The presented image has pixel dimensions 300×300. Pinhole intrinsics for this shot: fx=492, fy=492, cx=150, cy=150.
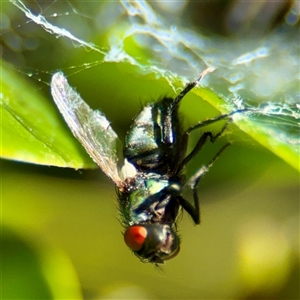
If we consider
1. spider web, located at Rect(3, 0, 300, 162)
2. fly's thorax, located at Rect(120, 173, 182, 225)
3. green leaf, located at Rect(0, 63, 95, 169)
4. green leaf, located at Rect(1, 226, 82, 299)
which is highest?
spider web, located at Rect(3, 0, 300, 162)

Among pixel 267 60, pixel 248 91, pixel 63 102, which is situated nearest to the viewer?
pixel 63 102

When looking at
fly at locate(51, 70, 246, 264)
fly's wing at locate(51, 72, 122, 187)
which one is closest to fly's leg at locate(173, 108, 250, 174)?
fly at locate(51, 70, 246, 264)

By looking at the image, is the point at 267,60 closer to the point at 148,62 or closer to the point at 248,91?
the point at 248,91

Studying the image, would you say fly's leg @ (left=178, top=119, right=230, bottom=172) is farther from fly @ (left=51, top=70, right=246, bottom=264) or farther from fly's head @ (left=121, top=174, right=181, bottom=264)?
fly's head @ (left=121, top=174, right=181, bottom=264)

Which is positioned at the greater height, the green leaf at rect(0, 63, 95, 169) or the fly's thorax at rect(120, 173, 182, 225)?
the green leaf at rect(0, 63, 95, 169)

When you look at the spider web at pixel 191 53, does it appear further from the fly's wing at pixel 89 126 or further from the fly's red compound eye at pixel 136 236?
the fly's red compound eye at pixel 136 236

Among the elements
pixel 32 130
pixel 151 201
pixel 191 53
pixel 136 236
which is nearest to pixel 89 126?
pixel 32 130

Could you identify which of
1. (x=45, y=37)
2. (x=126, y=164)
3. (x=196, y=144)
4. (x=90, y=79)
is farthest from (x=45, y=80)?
(x=196, y=144)

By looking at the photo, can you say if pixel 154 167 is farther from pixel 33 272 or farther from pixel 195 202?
pixel 33 272
